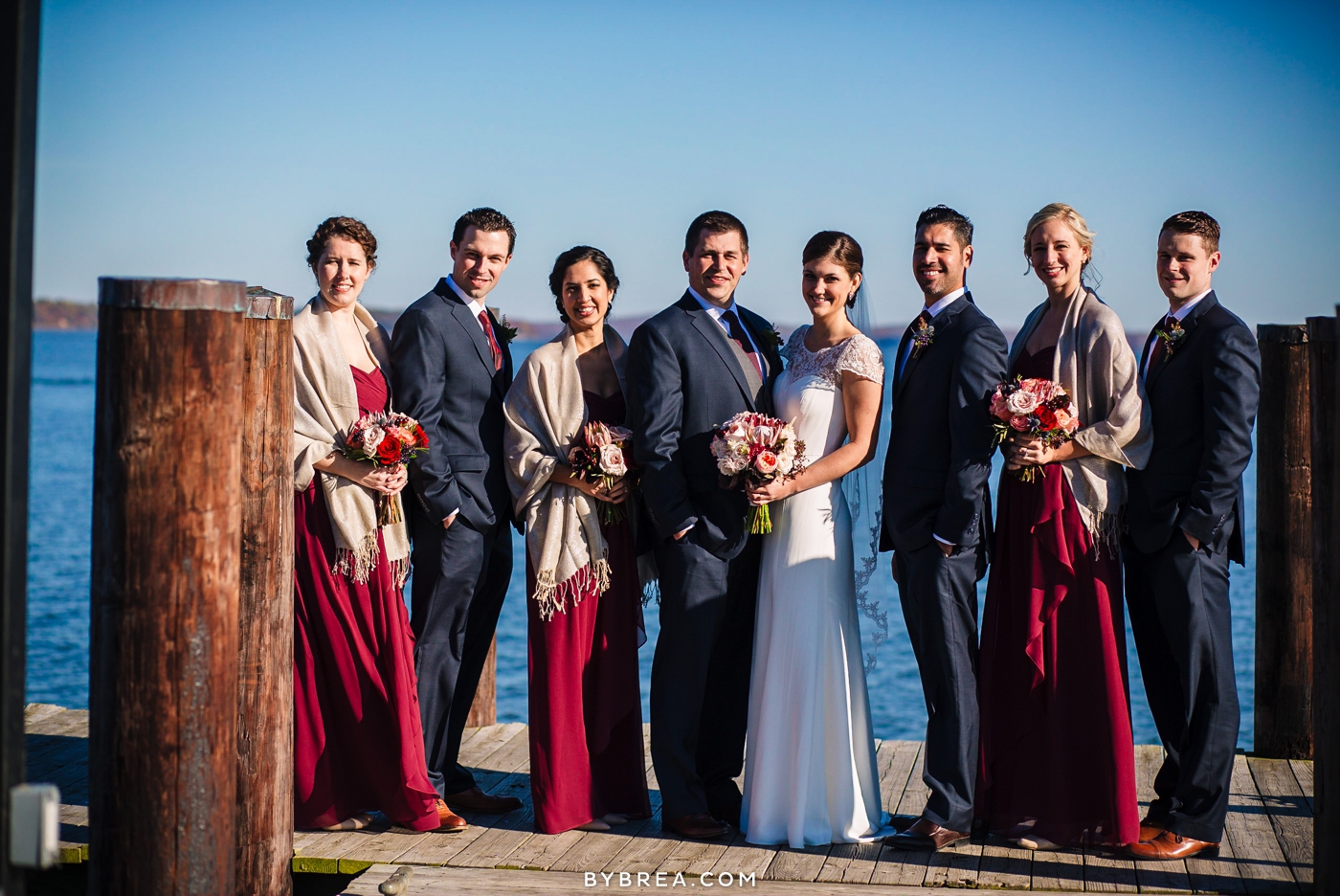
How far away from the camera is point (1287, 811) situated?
5.32m

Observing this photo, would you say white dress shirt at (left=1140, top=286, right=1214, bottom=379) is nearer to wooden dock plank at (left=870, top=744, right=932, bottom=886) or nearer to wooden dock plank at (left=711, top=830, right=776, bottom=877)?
wooden dock plank at (left=870, top=744, right=932, bottom=886)

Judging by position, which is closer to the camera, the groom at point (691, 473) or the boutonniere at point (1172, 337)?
the boutonniere at point (1172, 337)

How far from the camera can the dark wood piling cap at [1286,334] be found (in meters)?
6.09

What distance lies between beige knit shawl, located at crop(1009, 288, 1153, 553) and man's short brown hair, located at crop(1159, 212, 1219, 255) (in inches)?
17.5

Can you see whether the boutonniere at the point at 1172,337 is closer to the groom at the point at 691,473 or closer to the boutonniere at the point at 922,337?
the boutonniere at the point at 922,337

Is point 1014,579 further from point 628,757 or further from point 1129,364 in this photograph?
point 628,757

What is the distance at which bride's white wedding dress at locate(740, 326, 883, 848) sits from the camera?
4895 mm

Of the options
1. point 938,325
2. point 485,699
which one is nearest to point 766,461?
point 938,325

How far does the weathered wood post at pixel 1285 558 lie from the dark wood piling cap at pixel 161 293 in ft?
16.6

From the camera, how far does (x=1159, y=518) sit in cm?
471

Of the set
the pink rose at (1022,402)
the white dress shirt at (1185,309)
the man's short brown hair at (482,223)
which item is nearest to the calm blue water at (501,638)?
the pink rose at (1022,402)

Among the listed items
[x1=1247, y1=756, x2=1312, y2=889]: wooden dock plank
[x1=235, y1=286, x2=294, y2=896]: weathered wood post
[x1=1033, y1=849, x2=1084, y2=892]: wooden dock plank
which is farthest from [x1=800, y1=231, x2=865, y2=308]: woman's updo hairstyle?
[x1=1247, y1=756, x2=1312, y2=889]: wooden dock plank

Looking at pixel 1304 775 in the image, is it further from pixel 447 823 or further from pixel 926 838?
pixel 447 823

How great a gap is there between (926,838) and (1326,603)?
1.75 metres
